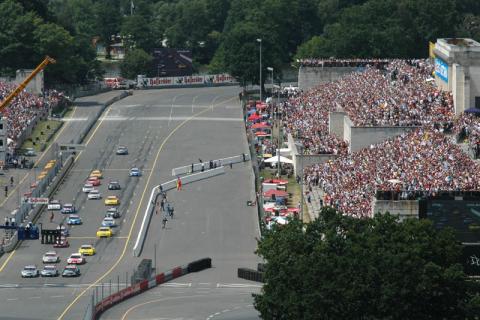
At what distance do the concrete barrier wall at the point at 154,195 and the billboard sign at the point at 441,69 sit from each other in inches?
814

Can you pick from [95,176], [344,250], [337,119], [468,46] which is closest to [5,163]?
[95,176]

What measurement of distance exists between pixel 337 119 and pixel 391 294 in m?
65.0

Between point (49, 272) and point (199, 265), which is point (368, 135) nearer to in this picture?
point (199, 265)

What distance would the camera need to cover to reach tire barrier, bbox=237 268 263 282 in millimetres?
154500

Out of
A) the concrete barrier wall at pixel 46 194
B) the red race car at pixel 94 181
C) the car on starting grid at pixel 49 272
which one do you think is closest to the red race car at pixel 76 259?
the car on starting grid at pixel 49 272

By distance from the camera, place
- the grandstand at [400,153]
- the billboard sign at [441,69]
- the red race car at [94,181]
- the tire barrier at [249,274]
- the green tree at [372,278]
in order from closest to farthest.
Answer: the green tree at [372,278] → the grandstand at [400,153] → the tire barrier at [249,274] → the billboard sign at [441,69] → the red race car at [94,181]

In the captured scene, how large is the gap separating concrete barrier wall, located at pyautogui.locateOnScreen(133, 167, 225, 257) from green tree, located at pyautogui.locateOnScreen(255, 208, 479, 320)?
30582 mm

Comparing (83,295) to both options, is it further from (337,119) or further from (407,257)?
(337,119)

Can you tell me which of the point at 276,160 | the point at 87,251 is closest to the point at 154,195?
the point at 276,160

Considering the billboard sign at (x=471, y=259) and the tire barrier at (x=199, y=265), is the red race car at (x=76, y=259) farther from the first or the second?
the billboard sign at (x=471, y=259)

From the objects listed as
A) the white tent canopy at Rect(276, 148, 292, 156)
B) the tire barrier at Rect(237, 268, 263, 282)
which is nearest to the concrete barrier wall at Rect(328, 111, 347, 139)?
the white tent canopy at Rect(276, 148, 292, 156)

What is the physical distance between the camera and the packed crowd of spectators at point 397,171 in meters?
155

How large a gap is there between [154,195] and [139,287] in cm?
3105

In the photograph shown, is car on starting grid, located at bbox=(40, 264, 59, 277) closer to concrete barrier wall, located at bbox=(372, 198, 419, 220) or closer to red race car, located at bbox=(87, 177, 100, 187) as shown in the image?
concrete barrier wall, located at bbox=(372, 198, 419, 220)
